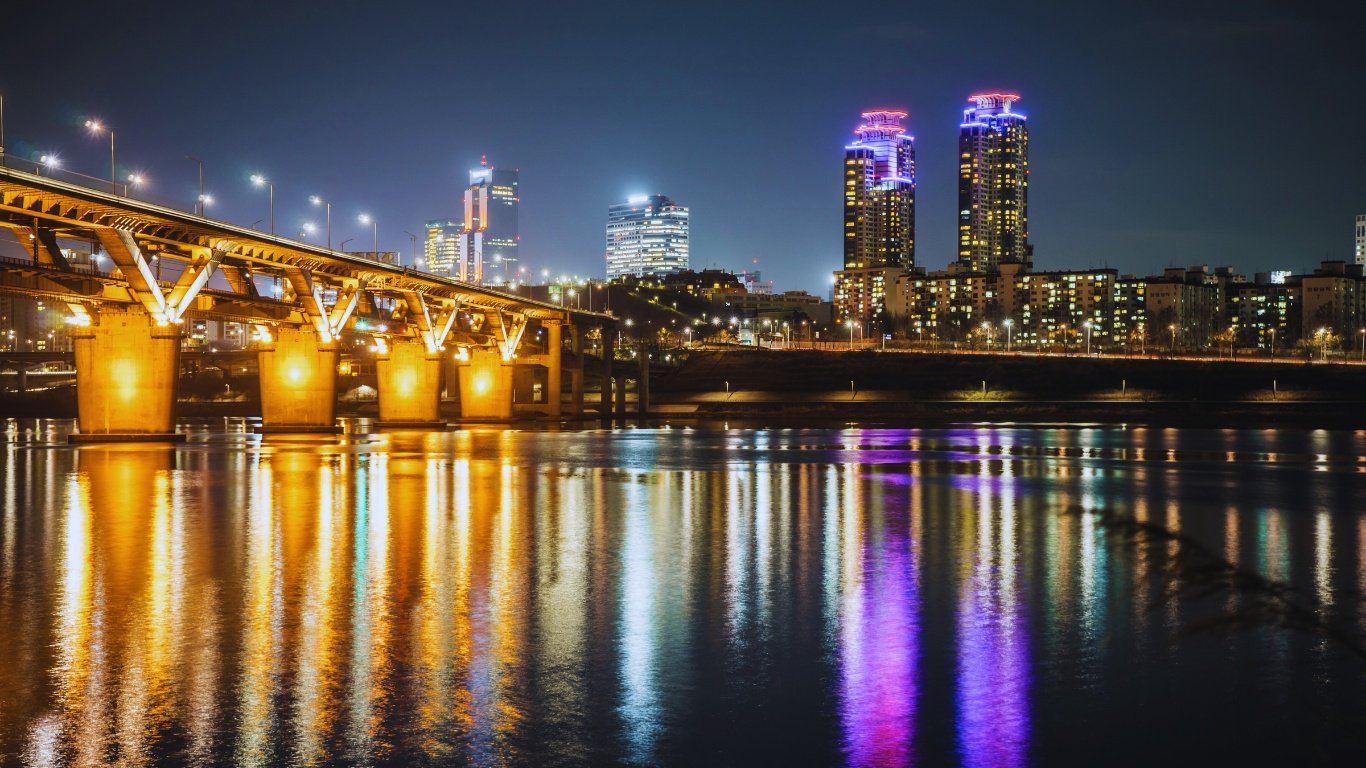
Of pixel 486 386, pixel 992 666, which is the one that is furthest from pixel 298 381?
pixel 992 666

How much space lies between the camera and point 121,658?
11148mm

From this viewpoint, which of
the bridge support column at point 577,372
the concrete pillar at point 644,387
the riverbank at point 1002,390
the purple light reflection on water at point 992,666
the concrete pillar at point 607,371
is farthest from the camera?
the concrete pillar at point 644,387

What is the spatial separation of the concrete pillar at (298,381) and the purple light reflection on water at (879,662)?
56076 millimetres

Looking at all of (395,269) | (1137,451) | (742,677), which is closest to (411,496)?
(742,677)

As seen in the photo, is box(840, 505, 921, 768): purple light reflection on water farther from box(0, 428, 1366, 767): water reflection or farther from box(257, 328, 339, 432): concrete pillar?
box(257, 328, 339, 432): concrete pillar

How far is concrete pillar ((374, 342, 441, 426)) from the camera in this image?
86438mm

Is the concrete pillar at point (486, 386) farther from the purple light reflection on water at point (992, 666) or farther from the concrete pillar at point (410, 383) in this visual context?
the purple light reflection on water at point (992, 666)

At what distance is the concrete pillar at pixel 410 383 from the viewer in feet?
284

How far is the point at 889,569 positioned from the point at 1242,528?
33.2 feet

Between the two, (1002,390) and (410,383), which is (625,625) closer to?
(410,383)

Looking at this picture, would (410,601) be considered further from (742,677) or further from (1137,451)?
(1137,451)

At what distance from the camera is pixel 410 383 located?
285 feet

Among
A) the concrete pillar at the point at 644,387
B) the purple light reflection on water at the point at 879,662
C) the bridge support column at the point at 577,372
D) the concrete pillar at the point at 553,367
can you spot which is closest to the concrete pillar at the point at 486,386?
the concrete pillar at the point at 553,367

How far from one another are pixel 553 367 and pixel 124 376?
217ft
